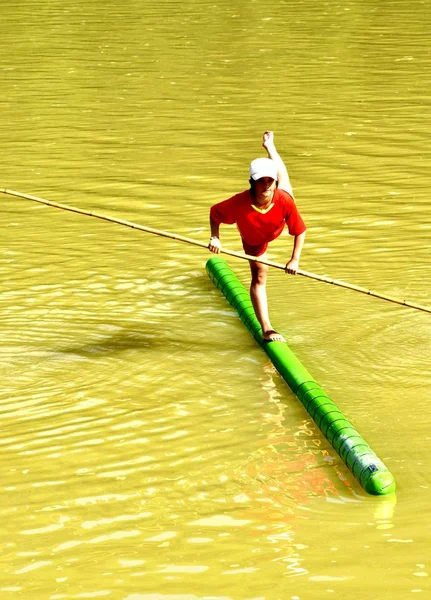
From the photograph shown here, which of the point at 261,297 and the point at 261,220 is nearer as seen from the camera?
the point at 261,220

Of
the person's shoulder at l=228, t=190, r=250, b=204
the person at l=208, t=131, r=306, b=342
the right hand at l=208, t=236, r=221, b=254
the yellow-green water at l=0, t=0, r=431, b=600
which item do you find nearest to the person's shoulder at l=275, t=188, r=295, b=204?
the person at l=208, t=131, r=306, b=342

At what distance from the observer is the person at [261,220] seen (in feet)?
24.9

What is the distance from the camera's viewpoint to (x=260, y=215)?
25.3 feet

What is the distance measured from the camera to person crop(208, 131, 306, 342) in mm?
7586

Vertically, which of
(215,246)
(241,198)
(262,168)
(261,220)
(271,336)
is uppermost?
(262,168)

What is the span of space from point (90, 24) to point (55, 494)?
68.9 ft

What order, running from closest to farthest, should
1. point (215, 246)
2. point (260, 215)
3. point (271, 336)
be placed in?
point (215, 246) → point (260, 215) → point (271, 336)

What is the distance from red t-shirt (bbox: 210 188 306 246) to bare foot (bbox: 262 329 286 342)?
70 cm

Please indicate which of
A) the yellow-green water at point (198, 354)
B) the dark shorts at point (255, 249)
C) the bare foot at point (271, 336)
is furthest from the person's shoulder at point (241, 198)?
the yellow-green water at point (198, 354)

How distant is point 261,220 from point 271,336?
0.83 m

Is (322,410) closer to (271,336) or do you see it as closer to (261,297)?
(271,336)

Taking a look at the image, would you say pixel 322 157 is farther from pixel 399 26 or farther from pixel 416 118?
pixel 399 26

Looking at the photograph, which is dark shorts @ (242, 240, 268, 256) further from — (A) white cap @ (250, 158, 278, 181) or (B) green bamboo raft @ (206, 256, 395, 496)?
(A) white cap @ (250, 158, 278, 181)

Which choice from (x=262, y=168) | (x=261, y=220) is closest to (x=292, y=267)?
(x=261, y=220)
